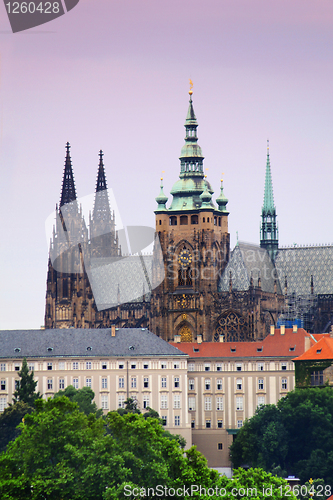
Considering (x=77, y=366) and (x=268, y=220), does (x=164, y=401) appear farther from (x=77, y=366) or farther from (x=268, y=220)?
(x=268, y=220)

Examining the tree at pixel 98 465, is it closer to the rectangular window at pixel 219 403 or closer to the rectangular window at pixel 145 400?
the rectangular window at pixel 145 400

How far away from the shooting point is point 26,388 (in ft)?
500

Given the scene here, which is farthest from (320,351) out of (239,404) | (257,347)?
(239,404)

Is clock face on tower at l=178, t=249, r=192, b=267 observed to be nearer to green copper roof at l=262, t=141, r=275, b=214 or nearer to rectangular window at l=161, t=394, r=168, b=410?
green copper roof at l=262, t=141, r=275, b=214

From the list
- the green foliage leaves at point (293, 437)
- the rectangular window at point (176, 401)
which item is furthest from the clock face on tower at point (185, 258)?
the green foliage leaves at point (293, 437)

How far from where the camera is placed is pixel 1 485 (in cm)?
10338

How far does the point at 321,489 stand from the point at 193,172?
72.4 meters

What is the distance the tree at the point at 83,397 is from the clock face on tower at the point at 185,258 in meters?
35.5

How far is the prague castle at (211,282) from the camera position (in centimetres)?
18012

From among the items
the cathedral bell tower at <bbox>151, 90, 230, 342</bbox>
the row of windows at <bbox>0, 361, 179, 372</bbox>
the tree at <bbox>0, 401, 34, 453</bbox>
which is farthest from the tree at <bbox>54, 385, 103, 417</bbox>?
A: the cathedral bell tower at <bbox>151, 90, 230, 342</bbox>

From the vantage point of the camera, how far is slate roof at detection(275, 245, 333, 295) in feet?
611

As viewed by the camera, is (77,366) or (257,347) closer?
(77,366)

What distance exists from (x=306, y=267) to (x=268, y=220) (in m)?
11.0

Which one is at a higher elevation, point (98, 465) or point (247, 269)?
point (247, 269)
